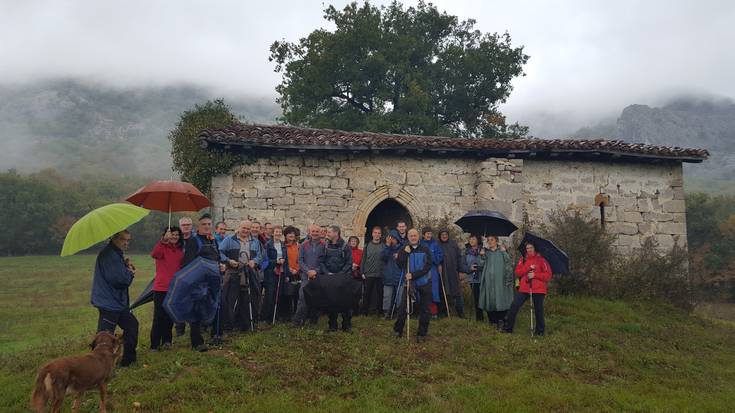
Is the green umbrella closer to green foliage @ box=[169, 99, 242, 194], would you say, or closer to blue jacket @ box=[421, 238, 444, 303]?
blue jacket @ box=[421, 238, 444, 303]

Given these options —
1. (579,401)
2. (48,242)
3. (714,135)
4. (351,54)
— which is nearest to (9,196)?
(48,242)

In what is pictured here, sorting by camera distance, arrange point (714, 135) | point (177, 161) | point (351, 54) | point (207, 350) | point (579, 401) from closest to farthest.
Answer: point (579, 401), point (207, 350), point (177, 161), point (351, 54), point (714, 135)

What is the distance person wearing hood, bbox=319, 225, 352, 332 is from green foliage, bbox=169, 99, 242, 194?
11.3 feet

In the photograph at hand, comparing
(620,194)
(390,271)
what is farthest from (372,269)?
(620,194)

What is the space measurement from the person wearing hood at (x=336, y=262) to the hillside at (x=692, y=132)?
92.6m

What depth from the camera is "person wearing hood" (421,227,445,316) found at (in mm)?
7752

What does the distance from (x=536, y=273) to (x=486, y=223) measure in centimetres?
163

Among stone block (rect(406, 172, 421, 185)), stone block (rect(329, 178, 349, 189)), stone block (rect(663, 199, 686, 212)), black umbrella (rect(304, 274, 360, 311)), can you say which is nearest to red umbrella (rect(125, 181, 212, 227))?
black umbrella (rect(304, 274, 360, 311))

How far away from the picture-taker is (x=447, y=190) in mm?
10586

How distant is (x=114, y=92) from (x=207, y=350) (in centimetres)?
14508

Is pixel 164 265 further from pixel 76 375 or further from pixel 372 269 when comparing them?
pixel 372 269

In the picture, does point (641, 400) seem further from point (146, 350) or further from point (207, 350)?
point (146, 350)

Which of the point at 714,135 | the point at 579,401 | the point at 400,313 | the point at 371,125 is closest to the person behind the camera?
the point at 579,401

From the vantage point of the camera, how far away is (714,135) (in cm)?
10225
